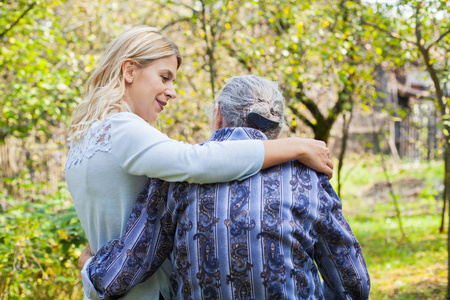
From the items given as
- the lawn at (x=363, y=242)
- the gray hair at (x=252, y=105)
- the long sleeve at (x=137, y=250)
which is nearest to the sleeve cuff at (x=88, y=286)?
the long sleeve at (x=137, y=250)

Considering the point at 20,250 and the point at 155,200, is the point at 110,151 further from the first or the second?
the point at 20,250

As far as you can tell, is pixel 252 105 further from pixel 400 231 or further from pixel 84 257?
pixel 400 231

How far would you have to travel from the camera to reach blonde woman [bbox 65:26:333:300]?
150 cm

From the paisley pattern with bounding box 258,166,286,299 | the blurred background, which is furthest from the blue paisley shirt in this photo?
the blurred background

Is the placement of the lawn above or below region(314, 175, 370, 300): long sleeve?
below

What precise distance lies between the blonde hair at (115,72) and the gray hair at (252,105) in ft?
1.17

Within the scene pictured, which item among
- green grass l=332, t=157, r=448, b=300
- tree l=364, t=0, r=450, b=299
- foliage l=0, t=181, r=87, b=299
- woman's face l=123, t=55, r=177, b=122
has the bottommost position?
green grass l=332, t=157, r=448, b=300

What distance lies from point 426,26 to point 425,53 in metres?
0.68

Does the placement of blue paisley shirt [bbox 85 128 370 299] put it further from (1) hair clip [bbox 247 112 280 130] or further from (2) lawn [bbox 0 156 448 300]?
(2) lawn [bbox 0 156 448 300]

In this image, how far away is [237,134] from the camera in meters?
1.61

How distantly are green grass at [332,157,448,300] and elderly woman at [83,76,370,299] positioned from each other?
3.84m

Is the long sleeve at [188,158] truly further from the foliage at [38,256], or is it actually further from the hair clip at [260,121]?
the foliage at [38,256]

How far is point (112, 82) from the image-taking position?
181cm

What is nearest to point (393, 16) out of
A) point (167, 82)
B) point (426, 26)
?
point (426, 26)
